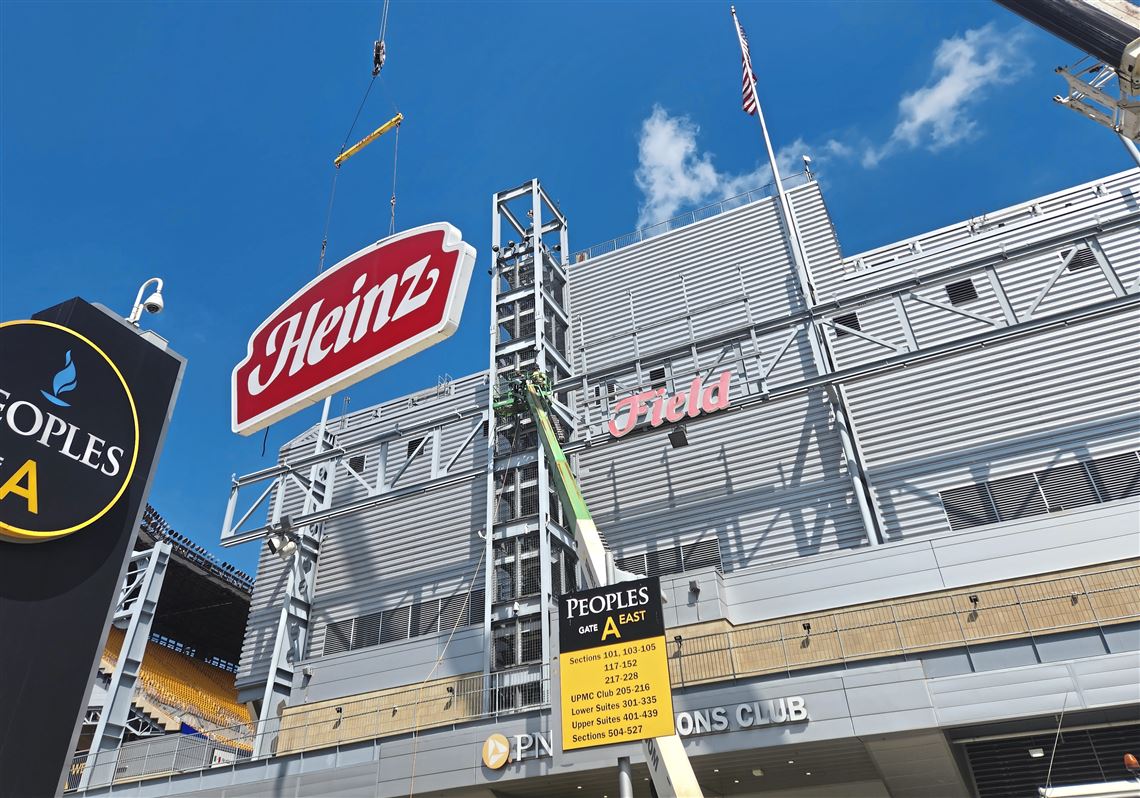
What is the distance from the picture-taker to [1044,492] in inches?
955

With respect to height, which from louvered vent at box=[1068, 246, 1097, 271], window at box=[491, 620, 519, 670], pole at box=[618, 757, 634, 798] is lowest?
pole at box=[618, 757, 634, 798]

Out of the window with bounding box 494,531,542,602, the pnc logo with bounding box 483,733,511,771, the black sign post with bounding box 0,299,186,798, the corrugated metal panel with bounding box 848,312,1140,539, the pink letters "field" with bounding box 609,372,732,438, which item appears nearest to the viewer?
the black sign post with bounding box 0,299,186,798

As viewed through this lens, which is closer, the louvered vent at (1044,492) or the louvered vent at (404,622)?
the louvered vent at (1044,492)

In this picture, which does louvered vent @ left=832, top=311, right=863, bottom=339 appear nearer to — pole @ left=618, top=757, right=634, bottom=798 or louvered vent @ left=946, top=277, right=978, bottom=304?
louvered vent @ left=946, top=277, right=978, bottom=304

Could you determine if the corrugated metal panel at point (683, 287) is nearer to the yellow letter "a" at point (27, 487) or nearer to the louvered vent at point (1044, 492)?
the louvered vent at point (1044, 492)

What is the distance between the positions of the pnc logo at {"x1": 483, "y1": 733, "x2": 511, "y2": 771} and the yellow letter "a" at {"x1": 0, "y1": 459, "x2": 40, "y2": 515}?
1519 centimetres

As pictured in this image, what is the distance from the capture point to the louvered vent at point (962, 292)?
28.7 meters

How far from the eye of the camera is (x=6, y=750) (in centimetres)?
762

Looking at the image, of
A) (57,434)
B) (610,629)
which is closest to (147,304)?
(57,434)

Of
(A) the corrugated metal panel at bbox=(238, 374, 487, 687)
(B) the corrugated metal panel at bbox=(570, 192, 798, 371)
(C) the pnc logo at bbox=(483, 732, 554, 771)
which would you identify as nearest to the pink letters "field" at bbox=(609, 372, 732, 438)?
(B) the corrugated metal panel at bbox=(570, 192, 798, 371)

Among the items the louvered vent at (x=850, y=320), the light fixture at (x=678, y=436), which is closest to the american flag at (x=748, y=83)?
the louvered vent at (x=850, y=320)

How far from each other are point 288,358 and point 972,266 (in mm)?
20594

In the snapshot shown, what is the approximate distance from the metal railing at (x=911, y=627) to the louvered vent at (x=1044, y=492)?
5681 millimetres

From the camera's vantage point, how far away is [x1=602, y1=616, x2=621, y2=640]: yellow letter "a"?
1245 cm
